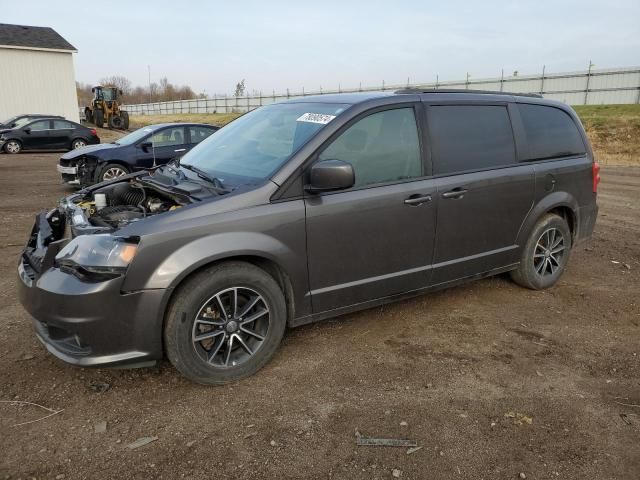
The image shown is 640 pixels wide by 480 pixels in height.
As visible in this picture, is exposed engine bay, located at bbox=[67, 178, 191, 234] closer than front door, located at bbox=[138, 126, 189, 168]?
Yes

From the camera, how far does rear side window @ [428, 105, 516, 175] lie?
3.90 m

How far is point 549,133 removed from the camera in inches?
185

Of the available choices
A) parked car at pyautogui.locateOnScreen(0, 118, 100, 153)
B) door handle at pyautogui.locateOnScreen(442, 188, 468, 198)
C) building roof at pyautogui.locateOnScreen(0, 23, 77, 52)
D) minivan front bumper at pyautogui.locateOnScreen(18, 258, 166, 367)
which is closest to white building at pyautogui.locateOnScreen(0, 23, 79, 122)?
building roof at pyautogui.locateOnScreen(0, 23, 77, 52)

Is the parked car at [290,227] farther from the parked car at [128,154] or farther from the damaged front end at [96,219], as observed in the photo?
the parked car at [128,154]

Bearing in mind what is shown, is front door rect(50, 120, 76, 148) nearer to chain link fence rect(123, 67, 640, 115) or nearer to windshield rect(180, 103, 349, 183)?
chain link fence rect(123, 67, 640, 115)

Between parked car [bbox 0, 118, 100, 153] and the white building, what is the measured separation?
9958 mm

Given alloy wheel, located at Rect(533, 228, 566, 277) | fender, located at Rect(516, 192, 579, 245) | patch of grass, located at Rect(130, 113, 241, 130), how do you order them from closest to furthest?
fender, located at Rect(516, 192, 579, 245) < alloy wheel, located at Rect(533, 228, 566, 277) < patch of grass, located at Rect(130, 113, 241, 130)

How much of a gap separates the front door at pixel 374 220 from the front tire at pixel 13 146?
19.1 metres

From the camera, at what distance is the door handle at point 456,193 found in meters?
3.87

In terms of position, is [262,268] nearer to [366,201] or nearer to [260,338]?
[260,338]

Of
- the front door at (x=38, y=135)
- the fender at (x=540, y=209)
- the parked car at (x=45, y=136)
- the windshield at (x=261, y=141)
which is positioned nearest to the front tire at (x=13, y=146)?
the parked car at (x=45, y=136)

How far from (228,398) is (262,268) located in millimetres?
820

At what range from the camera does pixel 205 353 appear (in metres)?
3.12

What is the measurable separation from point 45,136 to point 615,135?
22.6m
